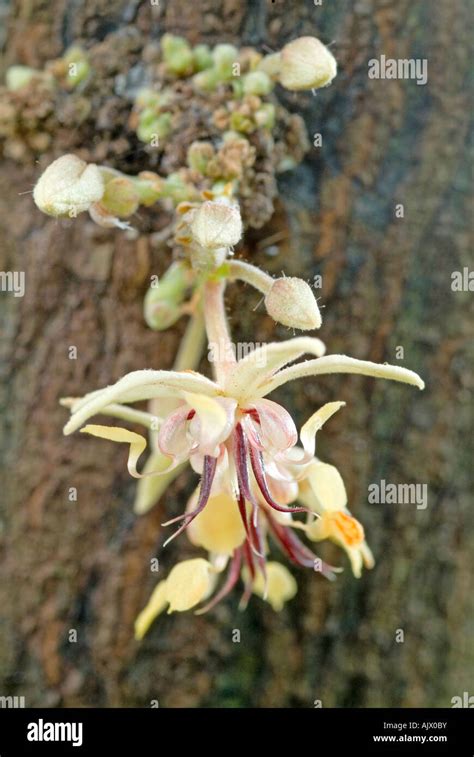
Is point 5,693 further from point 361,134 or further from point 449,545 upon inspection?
point 361,134

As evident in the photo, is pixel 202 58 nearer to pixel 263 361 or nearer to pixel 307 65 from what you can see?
pixel 307 65

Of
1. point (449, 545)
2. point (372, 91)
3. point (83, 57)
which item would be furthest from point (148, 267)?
point (449, 545)

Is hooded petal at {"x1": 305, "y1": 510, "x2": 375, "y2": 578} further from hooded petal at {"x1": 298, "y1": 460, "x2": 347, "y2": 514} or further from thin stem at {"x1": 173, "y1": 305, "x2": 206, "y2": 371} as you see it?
thin stem at {"x1": 173, "y1": 305, "x2": 206, "y2": 371}

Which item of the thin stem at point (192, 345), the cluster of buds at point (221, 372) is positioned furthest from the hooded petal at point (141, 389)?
the thin stem at point (192, 345)

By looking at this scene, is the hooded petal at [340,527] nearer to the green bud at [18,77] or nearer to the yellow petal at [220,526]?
the yellow petal at [220,526]

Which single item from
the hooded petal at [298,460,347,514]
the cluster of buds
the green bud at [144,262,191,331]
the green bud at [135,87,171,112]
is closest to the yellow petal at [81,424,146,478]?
the cluster of buds

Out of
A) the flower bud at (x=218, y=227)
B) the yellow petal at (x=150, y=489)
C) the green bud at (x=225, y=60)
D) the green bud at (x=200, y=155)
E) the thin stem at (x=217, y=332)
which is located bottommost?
the yellow petal at (x=150, y=489)

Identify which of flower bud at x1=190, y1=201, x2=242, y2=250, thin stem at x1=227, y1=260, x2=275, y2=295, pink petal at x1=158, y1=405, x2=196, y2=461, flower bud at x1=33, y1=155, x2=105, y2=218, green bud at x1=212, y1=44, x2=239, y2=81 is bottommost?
pink petal at x1=158, y1=405, x2=196, y2=461
